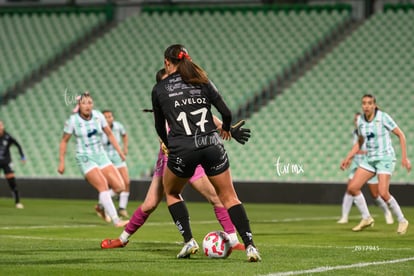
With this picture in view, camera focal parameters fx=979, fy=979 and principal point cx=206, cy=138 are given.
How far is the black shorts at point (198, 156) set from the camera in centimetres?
962

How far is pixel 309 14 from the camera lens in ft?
108

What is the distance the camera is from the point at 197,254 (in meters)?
10.9

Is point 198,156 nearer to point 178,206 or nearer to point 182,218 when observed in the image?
point 178,206

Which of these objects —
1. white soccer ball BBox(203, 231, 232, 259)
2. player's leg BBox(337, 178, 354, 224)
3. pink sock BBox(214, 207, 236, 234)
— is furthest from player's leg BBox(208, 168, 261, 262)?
player's leg BBox(337, 178, 354, 224)

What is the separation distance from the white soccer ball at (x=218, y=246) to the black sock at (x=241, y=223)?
579 mm

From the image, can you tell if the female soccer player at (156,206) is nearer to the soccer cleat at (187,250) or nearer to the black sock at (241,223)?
the soccer cleat at (187,250)

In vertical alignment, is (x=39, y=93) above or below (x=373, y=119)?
below

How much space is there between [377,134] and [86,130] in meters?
4.71

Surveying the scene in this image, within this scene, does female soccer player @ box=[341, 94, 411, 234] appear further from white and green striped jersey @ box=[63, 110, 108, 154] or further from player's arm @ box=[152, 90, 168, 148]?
player's arm @ box=[152, 90, 168, 148]

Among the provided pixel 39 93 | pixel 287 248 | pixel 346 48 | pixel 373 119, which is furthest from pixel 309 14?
pixel 287 248

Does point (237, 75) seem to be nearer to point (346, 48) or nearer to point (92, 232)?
point (346, 48)

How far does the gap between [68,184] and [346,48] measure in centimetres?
991

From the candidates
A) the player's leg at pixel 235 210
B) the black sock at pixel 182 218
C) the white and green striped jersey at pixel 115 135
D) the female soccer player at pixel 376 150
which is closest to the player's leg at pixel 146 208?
the black sock at pixel 182 218

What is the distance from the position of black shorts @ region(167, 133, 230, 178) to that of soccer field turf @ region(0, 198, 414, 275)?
96cm
